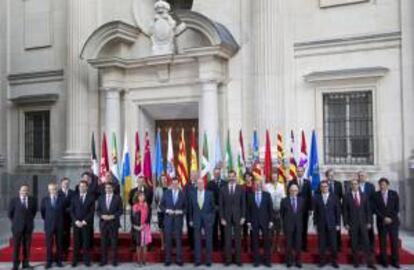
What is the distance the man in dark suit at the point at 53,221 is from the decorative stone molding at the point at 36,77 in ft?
28.5

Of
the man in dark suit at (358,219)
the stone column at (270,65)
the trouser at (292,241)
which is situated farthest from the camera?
the stone column at (270,65)

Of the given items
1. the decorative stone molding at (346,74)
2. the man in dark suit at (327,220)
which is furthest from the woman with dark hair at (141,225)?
the decorative stone molding at (346,74)

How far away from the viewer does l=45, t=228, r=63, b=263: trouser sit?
10680 mm

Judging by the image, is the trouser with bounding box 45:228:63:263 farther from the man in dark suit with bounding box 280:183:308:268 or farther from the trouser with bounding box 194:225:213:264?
the man in dark suit with bounding box 280:183:308:268

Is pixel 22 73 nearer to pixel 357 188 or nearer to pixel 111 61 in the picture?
pixel 111 61

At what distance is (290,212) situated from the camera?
407 inches

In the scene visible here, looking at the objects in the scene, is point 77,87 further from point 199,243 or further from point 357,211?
point 357,211

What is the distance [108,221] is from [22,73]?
1072 cm

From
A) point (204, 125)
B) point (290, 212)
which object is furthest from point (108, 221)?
point (204, 125)

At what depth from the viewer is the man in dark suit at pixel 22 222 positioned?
34.0 ft

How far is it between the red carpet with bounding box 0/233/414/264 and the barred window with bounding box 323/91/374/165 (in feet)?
9.72

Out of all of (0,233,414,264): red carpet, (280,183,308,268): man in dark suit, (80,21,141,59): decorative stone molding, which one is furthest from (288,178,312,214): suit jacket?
(80,21,141,59): decorative stone molding

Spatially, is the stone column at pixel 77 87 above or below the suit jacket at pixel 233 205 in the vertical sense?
above

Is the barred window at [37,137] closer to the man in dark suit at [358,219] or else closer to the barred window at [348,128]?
the barred window at [348,128]
